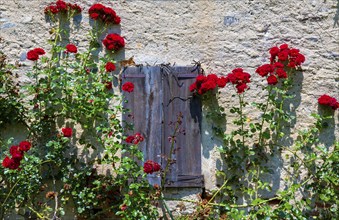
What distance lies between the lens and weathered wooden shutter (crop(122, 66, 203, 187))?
15.2ft

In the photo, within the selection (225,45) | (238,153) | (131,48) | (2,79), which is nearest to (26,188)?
(2,79)

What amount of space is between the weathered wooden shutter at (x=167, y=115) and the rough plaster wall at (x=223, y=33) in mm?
175

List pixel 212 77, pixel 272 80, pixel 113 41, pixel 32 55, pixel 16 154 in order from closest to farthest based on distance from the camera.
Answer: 1. pixel 16 154
2. pixel 32 55
3. pixel 272 80
4. pixel 212 77
5. pixel 113 41

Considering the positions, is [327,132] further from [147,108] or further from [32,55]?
[32,55]

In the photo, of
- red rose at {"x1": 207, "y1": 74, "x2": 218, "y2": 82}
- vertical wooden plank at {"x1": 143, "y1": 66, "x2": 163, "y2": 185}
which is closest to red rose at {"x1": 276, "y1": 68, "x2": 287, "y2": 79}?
red rose at {"x1": 207, "y1": 74, "x2": 218, "y2": 82}

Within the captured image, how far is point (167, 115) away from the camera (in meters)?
4.68

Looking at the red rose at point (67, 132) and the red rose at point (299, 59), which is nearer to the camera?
the red rose at point (67, 132)

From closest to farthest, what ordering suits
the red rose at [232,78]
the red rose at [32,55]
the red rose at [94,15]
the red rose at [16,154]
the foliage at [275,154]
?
the red rose at [16,154] < the red rose at [32,55] < the red rose at [232,78] < the foliage at [275,154] < the red rose at [94,15]

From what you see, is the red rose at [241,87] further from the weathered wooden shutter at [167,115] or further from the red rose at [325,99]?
the red rose at [325,99]

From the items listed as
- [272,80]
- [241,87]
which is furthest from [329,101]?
[241,87]

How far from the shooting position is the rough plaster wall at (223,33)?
4812mm

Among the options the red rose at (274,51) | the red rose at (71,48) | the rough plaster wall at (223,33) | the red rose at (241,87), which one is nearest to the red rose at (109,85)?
the rough plaster wall at (223,33)

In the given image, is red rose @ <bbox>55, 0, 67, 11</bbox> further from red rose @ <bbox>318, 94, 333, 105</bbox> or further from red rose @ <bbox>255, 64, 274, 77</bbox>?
red rose @ <bbox>318, 94, 333, 105</bbox>

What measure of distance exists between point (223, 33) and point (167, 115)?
3.09ft
